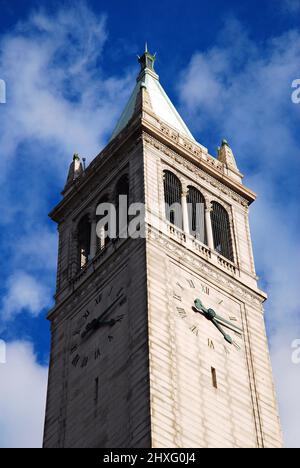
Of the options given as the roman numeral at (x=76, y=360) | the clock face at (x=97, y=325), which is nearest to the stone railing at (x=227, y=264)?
the clock face at (x=97, y=325)

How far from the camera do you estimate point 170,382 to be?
178ft

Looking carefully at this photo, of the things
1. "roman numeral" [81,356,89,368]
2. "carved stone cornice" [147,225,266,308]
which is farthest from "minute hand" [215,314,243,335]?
"roman numeral" [81,356,89,368]

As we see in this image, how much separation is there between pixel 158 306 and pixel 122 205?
9.86 meters

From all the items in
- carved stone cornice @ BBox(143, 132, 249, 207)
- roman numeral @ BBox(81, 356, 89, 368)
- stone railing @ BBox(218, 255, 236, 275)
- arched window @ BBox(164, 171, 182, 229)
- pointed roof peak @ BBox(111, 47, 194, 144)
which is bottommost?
roman numeral @ BBox(81, 356, 89, 368)

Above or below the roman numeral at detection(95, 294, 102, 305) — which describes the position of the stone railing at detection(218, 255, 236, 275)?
above

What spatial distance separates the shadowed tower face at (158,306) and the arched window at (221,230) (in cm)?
8

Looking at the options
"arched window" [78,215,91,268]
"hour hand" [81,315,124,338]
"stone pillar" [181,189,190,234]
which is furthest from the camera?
"arched window" [78,215,91,268]

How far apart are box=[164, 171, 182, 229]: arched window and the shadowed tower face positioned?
80 mm

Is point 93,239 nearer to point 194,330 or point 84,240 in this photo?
point 84,240

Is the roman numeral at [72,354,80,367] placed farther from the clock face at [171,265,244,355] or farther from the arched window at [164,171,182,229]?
the arched window at [164,171,182,229]

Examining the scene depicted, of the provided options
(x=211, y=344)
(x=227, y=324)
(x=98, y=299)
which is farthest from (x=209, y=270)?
(x=98, y=299)

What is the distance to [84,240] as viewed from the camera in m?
68.2

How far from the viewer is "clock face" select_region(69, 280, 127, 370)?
58.5 metres
